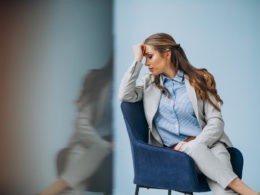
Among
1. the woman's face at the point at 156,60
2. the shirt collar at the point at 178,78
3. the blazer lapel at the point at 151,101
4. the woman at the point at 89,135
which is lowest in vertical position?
the woman at the point at 89,135

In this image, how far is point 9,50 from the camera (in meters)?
3.65

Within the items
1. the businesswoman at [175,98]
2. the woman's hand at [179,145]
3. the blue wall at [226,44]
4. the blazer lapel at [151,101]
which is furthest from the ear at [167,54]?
the woman's hand at [179,145]

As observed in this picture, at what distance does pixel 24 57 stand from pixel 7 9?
36 centimetres

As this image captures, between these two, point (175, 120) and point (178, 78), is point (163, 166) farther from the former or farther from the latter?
point (178, 78)

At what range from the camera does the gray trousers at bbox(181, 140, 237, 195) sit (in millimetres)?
2754

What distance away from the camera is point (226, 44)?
3525 millimetres

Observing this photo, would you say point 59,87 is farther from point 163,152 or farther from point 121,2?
point 163,152

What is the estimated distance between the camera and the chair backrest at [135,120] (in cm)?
290

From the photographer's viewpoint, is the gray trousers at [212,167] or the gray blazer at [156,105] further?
the gray blazer at [156,105]

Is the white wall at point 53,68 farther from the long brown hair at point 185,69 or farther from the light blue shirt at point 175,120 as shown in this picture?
the light blue shirt at point 175,120

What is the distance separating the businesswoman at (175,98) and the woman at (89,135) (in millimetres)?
565

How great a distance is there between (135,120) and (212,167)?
53cm

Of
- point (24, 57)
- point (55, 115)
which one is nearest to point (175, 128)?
point (55, 115)

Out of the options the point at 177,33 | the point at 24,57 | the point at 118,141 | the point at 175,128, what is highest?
the point at 177,33
